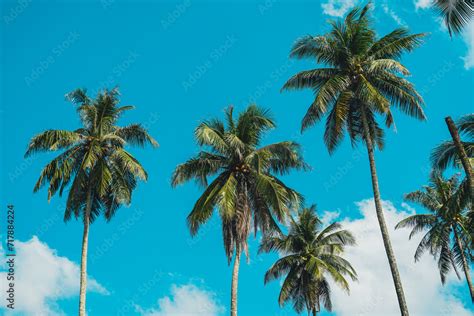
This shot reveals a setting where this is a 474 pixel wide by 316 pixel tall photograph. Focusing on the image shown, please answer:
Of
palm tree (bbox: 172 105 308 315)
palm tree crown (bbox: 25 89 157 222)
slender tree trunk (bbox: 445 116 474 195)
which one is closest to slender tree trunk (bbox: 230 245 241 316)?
palm tree (bbox: 172 105 308 315)

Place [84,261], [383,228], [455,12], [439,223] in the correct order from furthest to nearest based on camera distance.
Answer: [439,223], [84,261], [383,228], [455,12]

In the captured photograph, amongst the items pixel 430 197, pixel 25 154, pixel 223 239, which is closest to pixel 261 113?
pixel 223 239

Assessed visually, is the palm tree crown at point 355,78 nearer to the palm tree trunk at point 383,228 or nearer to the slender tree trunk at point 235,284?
the palm tree trunk at point 383,228

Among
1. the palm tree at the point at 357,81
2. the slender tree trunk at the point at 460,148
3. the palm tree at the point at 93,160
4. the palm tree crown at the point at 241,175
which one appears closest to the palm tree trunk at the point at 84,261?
the palm tree at the point at 93,160

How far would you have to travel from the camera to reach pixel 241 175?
2508 cm

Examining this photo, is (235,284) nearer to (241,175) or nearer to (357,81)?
(241,175)

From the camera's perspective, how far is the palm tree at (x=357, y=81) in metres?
22.5

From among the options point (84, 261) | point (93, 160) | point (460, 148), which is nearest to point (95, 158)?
point (93, 160)

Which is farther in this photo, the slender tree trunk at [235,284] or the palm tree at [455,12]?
the slender tree trunk at [235,284]

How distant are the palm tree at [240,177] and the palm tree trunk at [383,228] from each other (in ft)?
12.6

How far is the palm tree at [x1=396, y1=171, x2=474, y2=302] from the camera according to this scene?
3400 cm

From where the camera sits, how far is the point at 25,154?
24156 millimetres

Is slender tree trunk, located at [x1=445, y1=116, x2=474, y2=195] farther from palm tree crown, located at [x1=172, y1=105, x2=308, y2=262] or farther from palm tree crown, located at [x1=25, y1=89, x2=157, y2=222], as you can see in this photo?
palm tree crown, located at [x1=25, y1=89, x2=157, y2=222]

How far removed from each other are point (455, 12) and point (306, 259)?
2363 centimetres
